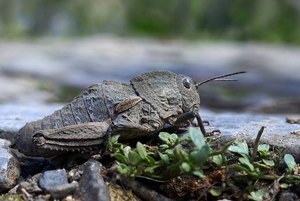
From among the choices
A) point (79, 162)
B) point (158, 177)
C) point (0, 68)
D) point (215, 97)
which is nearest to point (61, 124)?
point (79, 162)

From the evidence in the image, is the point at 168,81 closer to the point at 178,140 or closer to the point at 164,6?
the point at 178,140

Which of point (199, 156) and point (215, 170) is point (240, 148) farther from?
point (199, 156)

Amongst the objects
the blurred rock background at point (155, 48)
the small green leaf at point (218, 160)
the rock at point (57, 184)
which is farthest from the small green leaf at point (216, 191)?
the blurred rock background at point (155, 48)

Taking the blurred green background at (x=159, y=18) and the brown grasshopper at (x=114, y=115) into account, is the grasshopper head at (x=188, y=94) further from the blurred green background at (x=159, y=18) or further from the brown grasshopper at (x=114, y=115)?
the blurred green background at (x=159, y=18)


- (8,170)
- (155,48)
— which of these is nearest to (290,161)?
(8,170)

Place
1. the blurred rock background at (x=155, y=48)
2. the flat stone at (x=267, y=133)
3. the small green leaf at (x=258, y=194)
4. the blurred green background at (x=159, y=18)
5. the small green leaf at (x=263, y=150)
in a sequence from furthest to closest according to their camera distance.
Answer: the blurred green background at (x=159, y=18) → the blurred rock background at (x=155, y=48) → the flat stone at (x=267, y=133) → the small green leaf at (x=263, y=150) → the small green leaf at (x=258, y=194)

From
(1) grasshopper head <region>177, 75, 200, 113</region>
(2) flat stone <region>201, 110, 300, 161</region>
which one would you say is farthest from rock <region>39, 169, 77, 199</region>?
(2) flat stone <region>201, 110, 300, 161</region>
